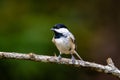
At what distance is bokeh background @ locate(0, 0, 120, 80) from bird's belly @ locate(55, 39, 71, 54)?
→ 3025 mm

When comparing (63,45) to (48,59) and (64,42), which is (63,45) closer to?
(64,42)

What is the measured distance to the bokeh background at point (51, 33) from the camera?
7.46m

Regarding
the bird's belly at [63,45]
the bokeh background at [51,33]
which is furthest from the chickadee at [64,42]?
the bokeh background at [51,33]

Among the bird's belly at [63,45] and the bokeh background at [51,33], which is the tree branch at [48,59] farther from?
the bokeh background at [51,33]

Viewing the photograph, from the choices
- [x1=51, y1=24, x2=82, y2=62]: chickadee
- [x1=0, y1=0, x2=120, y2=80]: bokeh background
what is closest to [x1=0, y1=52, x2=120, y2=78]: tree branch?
[x1=51, y1=24, x2=82, y2=62]: chickadee

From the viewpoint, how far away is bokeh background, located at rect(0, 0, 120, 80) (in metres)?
7.46

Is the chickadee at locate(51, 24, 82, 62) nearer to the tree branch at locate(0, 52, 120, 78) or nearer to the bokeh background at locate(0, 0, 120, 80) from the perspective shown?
the tree branch at locate(0, 52, 120, 78)

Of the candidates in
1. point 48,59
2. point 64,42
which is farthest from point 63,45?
point 48,59

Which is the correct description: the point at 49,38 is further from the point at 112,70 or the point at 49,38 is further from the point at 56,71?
the point at 112,70

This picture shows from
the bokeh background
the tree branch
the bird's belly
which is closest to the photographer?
the tree branch

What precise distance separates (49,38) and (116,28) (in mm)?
1602

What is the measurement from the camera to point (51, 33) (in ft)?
24.9

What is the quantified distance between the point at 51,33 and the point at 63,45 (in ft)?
10.9

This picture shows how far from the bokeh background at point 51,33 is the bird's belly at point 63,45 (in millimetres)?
3025
